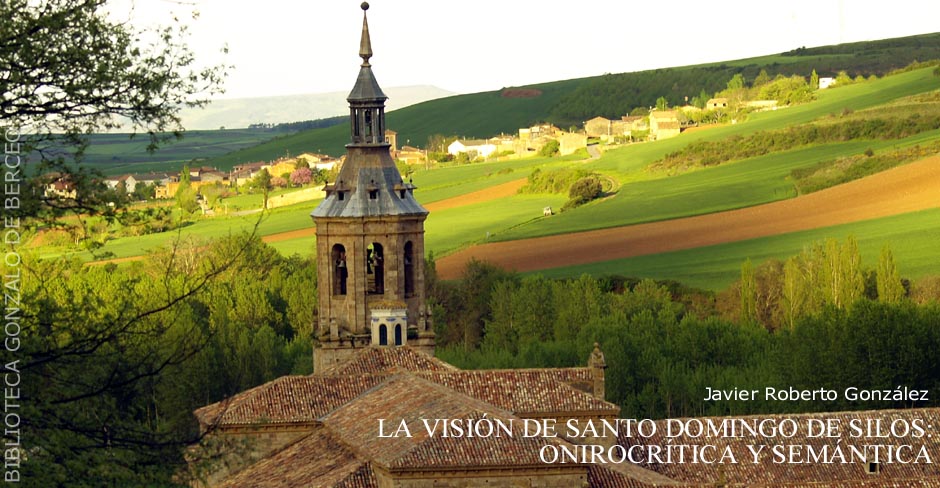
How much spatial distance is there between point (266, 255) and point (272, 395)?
57824 mm

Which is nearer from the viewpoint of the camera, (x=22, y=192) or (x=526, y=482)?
(x=22, y=192)

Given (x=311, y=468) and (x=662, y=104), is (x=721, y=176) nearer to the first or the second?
(x=662, y=104)

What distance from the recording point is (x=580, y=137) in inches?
6393

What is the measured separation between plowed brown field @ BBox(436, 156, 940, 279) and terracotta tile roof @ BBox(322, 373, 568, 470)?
55953mm

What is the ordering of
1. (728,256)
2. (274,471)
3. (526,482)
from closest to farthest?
(526,482)
(274,471)
(728,256)

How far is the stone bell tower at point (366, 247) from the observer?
58375 millimetres

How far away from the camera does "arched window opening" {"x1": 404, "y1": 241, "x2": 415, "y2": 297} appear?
59162 millimetres

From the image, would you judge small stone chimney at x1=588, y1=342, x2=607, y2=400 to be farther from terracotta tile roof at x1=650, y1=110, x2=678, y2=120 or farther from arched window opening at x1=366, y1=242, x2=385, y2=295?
terracotta tile roof at x1=650, y1=110, x2=678, y2=120

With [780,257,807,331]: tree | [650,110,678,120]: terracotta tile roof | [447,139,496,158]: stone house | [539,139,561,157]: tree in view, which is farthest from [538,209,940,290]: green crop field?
[447,139,496,158]: stone house

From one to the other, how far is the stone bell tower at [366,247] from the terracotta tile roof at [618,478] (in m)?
15.4

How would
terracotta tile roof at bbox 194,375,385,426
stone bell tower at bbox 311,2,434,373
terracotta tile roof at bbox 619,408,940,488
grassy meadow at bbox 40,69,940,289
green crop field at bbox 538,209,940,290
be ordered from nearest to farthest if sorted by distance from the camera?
terracotta tile roof at bbox 619,408,940,488
terracotta tile roof at bbox 194,375,385,426
stone bell tower at bbox 311,2,434,373
green crop field at bbox 538,209,940,290
grassy meadow at bbox 40,69,940,289

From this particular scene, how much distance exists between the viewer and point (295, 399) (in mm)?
49625

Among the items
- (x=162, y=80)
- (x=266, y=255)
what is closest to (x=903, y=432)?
(x=162, y=80)

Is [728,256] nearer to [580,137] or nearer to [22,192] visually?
[580,137]
